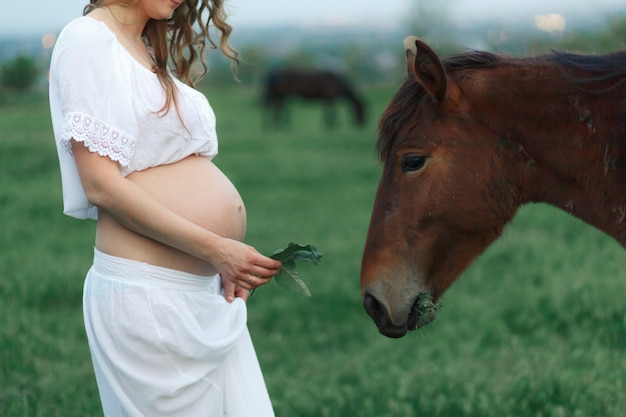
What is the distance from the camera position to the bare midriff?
2.61 m

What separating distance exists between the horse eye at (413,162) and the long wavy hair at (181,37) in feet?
2.21

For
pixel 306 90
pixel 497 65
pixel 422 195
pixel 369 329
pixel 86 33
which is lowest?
pixel 306 90

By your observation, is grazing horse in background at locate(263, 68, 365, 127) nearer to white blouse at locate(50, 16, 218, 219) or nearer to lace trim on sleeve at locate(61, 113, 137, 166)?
white blouse at locate(50, 16, 218, 219)

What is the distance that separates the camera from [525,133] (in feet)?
9.82

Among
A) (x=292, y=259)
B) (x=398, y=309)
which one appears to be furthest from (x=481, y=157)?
(x=292, y=259)

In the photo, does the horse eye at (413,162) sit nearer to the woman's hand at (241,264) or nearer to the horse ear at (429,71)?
the horse ear at (429,71)

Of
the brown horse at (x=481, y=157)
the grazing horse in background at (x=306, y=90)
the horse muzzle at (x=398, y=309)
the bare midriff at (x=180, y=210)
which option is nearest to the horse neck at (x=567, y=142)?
the brown horse at (x=481, y=157)

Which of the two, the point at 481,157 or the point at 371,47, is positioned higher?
the point at 481,157

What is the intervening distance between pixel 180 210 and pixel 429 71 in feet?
3.06

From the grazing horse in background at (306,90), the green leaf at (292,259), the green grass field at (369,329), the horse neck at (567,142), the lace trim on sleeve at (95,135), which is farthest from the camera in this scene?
the grazing horse in background at (306,90)

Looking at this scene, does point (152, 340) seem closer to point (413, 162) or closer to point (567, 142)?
point (413, 162)

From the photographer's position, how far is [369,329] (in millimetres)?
6348

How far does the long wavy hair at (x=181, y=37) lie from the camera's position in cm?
269

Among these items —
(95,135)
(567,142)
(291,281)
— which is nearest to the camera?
(95,135)
